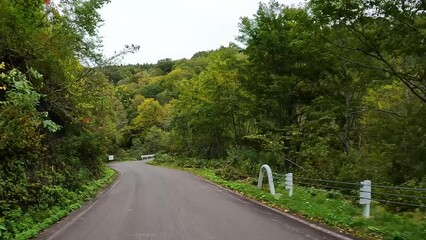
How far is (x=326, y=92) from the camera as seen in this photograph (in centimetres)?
2092

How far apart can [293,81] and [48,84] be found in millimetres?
12649

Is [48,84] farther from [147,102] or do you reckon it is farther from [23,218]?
[147,102]

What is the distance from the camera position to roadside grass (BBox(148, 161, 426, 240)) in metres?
7.30

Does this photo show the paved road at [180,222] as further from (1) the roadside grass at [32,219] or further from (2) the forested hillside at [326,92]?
(2) the forested hillside at [326,92]

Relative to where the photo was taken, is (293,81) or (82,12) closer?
(82,12)

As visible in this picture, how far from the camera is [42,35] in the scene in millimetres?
14188

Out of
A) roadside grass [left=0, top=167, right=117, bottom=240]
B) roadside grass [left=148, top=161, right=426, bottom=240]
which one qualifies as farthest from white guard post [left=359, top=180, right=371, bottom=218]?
roadside grass [left=0, top=167, right=117, bottom=240]

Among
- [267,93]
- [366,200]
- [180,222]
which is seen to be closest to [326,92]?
[267,93]

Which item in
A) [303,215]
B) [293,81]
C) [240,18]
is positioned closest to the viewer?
[303,215]

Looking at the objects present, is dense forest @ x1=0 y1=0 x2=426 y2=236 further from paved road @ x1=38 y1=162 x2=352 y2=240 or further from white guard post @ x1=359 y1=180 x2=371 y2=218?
white guard post @ x1=359 y1=180 x2=371 y2=218

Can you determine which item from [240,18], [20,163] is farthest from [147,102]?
[20,163]

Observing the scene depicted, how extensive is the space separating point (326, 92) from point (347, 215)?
506 inches

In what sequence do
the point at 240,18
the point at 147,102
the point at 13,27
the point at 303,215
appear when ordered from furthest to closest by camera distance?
the point at 147,102
the point at 240,18
the point at 13,27
the point at 303,215

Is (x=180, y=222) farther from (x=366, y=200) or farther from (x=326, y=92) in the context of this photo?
(x=326, y=92)
